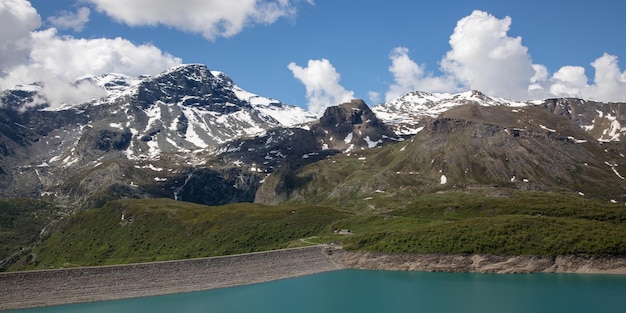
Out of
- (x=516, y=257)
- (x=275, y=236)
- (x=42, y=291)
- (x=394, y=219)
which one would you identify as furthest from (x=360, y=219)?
(x=42, y=291)

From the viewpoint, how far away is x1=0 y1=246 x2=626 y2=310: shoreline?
74.6 meters

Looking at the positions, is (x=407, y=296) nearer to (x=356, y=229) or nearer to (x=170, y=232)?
(x=356, y=229)

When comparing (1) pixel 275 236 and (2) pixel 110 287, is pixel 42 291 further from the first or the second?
(1) pixel 275 236

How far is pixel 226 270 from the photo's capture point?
87375mm

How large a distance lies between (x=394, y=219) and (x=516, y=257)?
40558 millimetres

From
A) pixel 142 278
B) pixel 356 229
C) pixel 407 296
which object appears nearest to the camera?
pixel 407 296

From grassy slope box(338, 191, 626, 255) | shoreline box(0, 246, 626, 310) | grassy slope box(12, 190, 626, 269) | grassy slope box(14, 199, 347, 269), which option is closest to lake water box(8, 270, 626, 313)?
shoreline box(0, 246, 626, 310)

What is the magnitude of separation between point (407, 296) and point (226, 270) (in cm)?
2767

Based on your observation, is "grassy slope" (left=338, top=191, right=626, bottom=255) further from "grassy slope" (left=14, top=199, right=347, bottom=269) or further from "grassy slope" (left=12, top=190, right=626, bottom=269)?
"grassy slope" (left=14, top=199, right=347, bottom=269)

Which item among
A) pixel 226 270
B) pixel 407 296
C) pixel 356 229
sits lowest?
pixel 407 296

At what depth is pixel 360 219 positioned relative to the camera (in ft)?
431

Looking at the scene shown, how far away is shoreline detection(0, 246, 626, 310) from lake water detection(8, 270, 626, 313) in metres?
1.93

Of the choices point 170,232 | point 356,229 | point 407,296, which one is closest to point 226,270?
point 407,296

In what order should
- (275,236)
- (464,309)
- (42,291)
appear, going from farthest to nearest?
(275,236)
(42,291)
(464,309)
